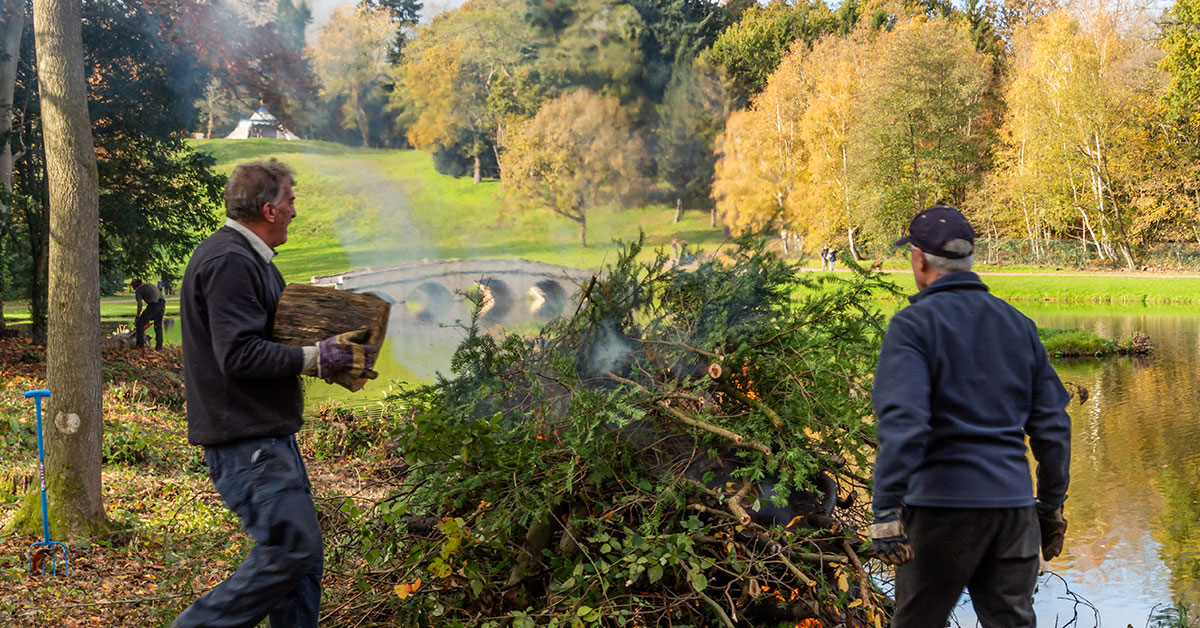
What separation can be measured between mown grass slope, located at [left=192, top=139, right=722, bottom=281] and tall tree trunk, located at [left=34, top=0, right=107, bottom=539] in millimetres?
1351

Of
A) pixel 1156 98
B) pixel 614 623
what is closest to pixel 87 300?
pixel 614 623

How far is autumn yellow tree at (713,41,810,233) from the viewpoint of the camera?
241 inches

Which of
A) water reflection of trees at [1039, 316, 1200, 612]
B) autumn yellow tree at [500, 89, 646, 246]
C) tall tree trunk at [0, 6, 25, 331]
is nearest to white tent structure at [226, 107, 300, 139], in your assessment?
autumn yellow tree at [500, 89, 646, 246]

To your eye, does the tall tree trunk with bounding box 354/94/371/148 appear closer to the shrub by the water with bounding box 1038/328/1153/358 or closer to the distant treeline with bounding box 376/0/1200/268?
the distant treeline with bounding box 376/0/1200/268

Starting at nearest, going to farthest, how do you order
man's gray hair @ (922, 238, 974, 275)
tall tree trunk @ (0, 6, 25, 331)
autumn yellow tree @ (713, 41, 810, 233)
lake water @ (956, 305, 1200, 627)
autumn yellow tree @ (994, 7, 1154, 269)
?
man's gray hair @ (922, 238, 974, 275) → lake water @ (956, 305, 1200, 627) → autumn yellow tree @ (713, 41, 810, 233) → tall tree trunk @ (0, 6, 25, 331) → autumn yellow tree @ (994, 7, 1154, 269)

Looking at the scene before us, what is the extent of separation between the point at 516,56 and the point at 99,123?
958 cm

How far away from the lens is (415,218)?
22.4 feet

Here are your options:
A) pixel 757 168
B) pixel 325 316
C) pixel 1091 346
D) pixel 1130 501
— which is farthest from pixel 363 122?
pixel 1091 346

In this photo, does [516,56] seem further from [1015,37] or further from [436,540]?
[1015,37]

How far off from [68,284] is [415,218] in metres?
2.29

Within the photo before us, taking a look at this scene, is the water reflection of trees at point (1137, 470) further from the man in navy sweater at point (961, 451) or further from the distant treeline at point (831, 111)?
the man in navy sweater at point (961, 451)

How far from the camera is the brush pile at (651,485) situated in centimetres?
396

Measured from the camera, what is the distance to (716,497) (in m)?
4.11

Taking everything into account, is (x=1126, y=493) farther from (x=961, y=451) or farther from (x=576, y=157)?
(x=961, y=451)
